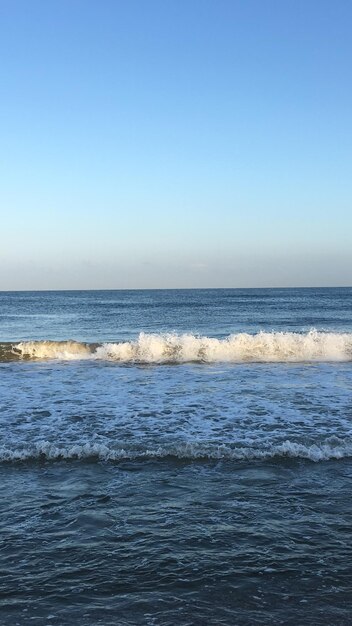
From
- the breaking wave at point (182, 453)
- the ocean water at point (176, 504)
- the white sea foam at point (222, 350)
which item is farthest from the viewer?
the white sea foam at point (222, 350)

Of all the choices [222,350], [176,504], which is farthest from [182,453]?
[222,350]

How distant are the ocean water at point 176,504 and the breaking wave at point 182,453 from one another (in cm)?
3

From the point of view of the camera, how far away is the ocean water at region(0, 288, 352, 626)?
15.4 ft

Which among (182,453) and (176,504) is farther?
(182,453)

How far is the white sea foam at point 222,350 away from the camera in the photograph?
2256 centimetres

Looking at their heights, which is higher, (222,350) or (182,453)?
(222,350)

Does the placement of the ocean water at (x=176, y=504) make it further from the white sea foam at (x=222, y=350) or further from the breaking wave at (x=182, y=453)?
the white sea foam at (x=222, y=350)

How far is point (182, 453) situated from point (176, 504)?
6.97 feet

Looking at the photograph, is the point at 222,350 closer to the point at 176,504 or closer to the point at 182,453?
the point at 182,453

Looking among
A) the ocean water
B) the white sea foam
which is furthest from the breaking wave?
the white sea foam

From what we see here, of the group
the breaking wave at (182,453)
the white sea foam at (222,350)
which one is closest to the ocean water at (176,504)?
the breaking wave at (182,453)

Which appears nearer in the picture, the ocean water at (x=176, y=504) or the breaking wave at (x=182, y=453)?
the ocean water at (x=176, y=504)

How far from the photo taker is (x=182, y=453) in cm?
877

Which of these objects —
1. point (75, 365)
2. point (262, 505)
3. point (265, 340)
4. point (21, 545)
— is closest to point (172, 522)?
point (262, 505)
